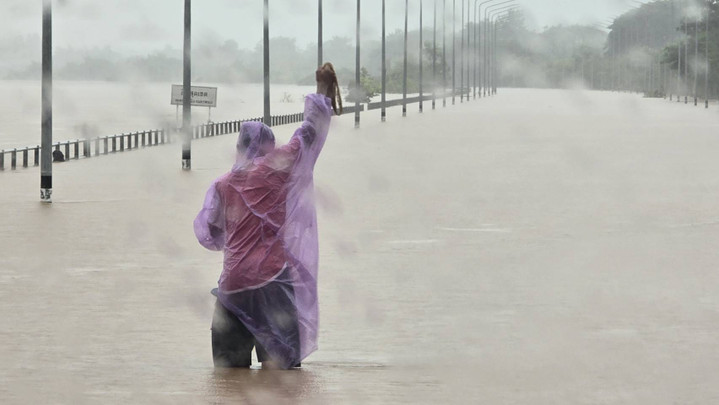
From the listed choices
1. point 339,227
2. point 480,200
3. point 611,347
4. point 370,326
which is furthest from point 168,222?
point 611,347

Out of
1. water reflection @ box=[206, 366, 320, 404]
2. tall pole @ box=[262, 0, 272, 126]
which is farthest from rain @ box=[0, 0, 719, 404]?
tall pole @ box=[262, 0, 272, 126]

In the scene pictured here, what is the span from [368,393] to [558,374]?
1.27m

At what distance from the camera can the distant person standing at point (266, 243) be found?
916 centimetres

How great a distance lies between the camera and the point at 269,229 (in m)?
9.23

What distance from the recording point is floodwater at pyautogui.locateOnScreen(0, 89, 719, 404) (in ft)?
31.3

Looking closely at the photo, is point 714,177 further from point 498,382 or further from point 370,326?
point 498,382

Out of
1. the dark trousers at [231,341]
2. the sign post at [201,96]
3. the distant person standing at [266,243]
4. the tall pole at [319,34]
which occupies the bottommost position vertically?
the dark trousers at [231,341]

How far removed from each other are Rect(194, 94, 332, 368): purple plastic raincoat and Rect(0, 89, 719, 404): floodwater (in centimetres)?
34

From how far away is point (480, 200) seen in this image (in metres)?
25.8

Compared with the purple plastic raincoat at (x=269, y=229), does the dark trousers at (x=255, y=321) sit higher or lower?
lower

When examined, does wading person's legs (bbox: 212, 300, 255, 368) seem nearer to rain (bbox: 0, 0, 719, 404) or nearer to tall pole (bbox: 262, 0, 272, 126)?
rain (bbox: 0, 0, 719, 404)

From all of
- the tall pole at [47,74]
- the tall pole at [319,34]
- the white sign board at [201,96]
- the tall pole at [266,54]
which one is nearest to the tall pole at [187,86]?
the tall pole at [47,74]

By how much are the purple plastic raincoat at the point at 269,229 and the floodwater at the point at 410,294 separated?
1.12ft

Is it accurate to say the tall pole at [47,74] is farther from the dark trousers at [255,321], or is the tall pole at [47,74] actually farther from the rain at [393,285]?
the dark trousers at [255,321]
